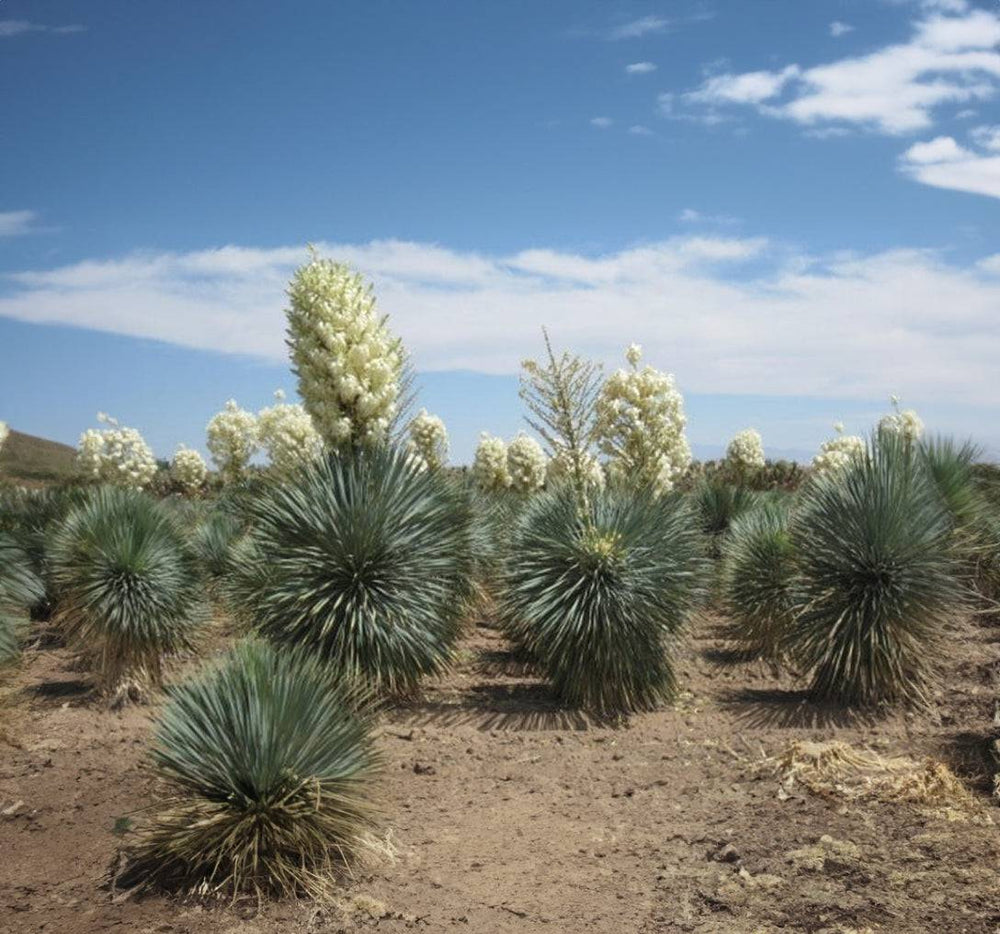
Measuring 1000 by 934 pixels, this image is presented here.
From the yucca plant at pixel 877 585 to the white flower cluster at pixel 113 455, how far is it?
10904 mm

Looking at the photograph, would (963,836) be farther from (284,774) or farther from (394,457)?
(394,457)

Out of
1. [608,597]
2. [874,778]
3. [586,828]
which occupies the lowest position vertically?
[586,828]

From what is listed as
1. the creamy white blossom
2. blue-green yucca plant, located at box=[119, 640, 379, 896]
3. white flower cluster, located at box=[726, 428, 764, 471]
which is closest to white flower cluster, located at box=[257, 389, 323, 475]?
the creamy white blossom

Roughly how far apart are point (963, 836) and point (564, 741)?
2757 mm

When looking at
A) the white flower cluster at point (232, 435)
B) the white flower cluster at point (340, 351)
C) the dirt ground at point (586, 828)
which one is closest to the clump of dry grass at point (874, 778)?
the dirt ground at point (586, 828)

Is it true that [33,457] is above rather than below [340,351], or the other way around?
above

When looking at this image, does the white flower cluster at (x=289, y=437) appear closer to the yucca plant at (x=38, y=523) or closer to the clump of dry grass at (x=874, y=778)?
the yucca plant at (x=38, y=523)

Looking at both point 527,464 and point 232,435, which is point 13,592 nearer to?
point 232,435

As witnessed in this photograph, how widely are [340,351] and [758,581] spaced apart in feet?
15.3

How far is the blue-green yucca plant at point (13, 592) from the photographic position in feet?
26.9

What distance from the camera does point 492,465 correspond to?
18.2 metres

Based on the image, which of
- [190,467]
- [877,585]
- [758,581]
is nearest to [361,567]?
[877,585]

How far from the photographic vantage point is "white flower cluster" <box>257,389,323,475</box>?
8.47 meters

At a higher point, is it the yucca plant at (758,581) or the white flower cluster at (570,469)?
the white flower cluster at (570,469)
